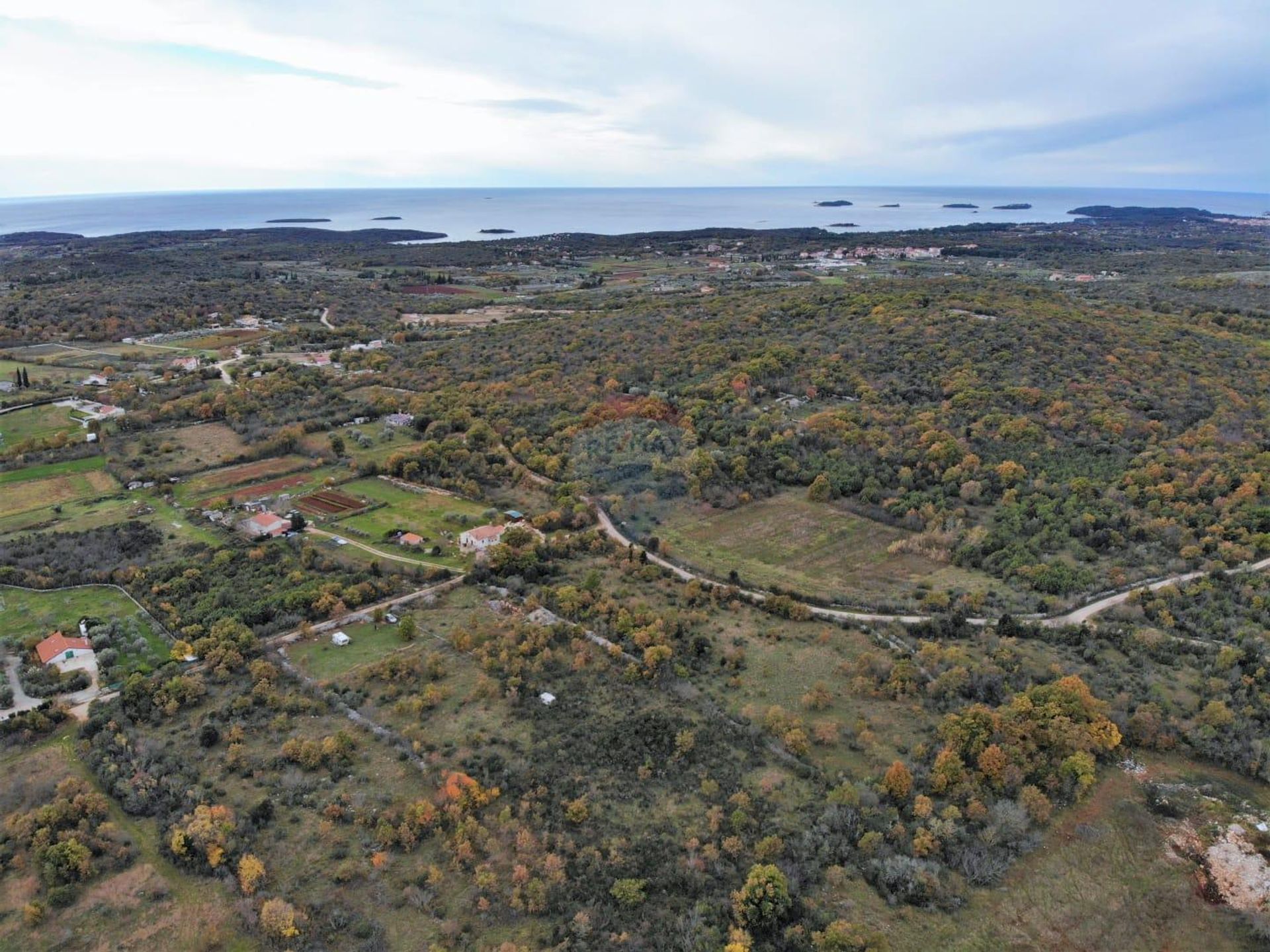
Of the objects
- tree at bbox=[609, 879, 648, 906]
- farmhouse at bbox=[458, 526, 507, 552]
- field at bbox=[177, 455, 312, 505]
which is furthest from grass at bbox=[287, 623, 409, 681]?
field at bbox=[177, 455, 312, 505]

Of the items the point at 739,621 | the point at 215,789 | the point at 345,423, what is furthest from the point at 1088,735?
the point at 345,423

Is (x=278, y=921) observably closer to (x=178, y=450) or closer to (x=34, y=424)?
(x=178, y=450)

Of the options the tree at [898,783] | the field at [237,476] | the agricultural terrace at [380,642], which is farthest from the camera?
the field at [237,476]

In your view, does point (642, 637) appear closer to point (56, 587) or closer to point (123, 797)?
point (123, 797)

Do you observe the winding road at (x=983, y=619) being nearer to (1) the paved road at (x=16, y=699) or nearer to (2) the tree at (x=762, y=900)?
(2) the tree at (x=762, y=900)

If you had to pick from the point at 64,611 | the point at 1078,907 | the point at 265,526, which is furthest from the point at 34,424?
the point at 1078,907

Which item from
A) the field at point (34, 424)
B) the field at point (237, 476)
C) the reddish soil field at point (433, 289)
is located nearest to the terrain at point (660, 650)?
the field at point (237, 476)

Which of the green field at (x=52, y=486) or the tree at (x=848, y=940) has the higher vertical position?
the green field at (x=52, y=486)
